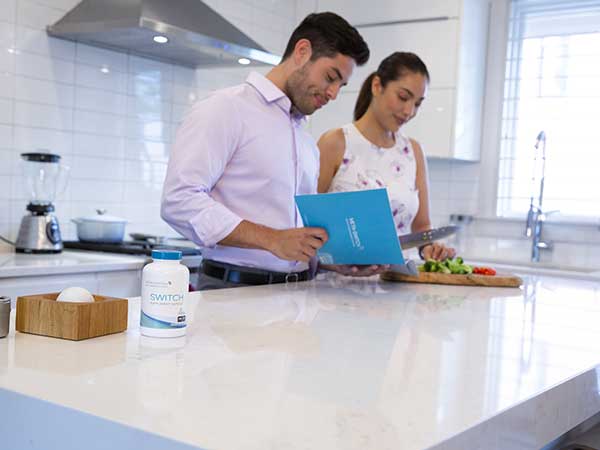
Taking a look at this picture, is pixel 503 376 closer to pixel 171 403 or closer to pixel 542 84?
pixel 171 403

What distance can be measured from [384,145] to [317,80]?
598mm

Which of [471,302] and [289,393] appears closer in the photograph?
[289,393]

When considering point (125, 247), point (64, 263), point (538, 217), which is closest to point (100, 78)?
point (125, 247)

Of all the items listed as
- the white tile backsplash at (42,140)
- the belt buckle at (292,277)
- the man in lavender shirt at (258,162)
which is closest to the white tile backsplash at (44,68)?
the white tile backsplash at (42,140)

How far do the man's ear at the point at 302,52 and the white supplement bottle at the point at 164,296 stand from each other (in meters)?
1.02

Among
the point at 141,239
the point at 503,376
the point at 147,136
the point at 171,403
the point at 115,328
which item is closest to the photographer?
the point at 171,403

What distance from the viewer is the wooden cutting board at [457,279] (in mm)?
2186

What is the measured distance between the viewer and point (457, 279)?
2193 millimetres

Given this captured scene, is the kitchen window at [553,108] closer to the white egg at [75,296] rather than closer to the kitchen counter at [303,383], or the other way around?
the kitchen counter at [303,383]

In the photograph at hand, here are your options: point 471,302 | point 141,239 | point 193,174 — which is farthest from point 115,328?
point 141,239

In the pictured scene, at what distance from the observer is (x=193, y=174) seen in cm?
179

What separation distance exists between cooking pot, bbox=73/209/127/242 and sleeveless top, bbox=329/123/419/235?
1138 millimetres

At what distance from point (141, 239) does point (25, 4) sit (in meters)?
1.08

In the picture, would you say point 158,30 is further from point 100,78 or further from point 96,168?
point 96,168
